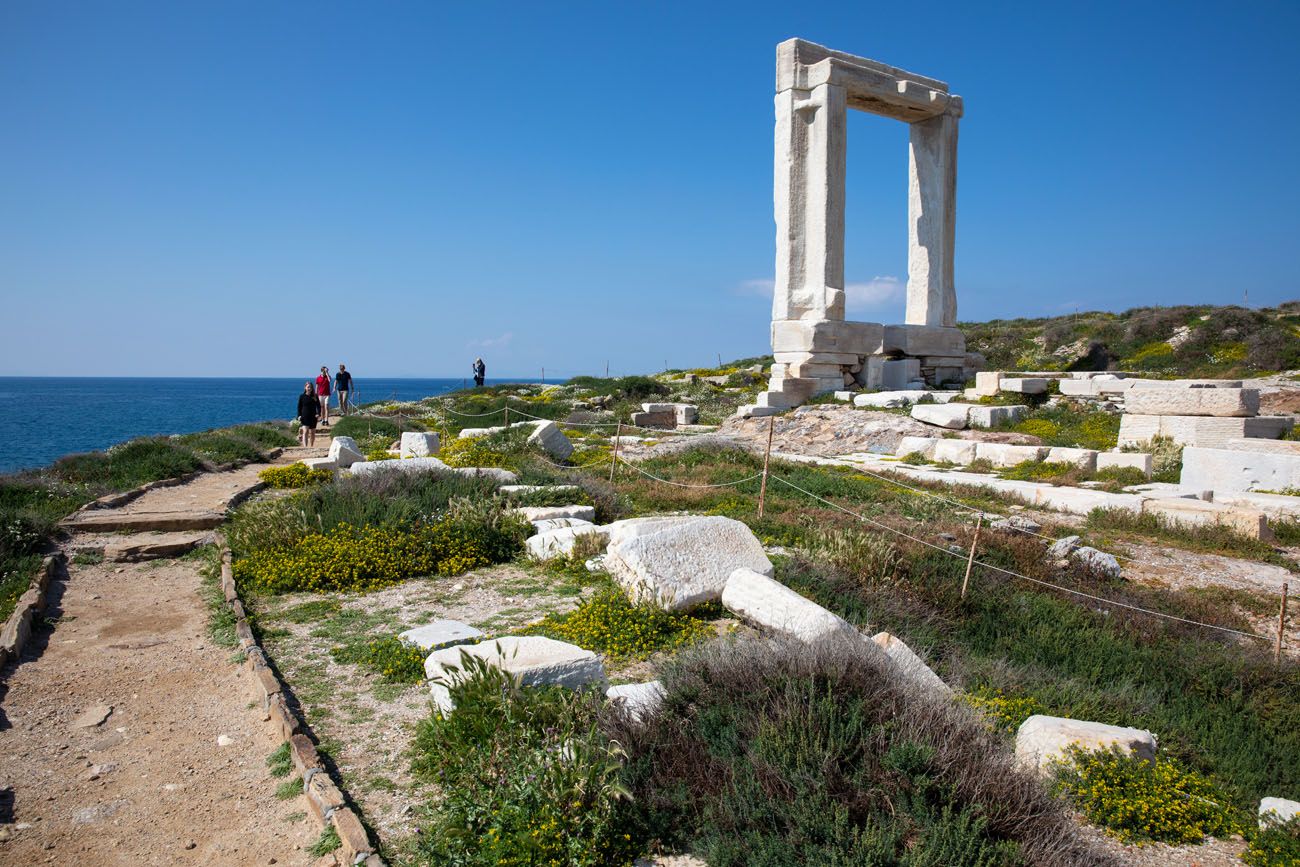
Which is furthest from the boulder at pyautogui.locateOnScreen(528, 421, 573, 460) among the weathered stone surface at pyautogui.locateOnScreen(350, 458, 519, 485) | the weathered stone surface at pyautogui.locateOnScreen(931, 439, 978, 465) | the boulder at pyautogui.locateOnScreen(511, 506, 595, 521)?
the weathered stone surface at pyautogui.locateOnScreen(931, 439, 978, 465)

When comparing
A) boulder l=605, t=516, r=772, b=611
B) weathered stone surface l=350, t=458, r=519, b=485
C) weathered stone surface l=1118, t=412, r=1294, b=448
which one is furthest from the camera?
weathered stone surface l=1118, t=412, r=1294, b=448

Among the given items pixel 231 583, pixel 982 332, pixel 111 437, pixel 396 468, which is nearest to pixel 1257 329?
pixel 982 332

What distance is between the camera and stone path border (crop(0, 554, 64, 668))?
6.22m

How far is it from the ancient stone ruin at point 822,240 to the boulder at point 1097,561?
1190cm

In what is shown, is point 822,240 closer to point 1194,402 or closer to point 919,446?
point 919,446

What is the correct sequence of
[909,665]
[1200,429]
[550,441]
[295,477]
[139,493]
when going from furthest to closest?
[550,441] → [1200,429] → [295,477] → [139,493] → [909,665]

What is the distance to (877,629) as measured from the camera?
6.55 meters

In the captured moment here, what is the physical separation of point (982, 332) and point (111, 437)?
46.8 metres

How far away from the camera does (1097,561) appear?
8.70 m

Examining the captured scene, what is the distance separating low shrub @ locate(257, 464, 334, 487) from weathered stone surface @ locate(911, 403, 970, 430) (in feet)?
41.5

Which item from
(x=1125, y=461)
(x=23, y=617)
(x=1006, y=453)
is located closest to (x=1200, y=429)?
(x=1125, y=461)

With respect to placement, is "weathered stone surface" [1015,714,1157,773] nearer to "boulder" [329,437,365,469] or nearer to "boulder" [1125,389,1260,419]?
"boulder" [1125,389,1260,419]

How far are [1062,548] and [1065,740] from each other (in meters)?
4.88

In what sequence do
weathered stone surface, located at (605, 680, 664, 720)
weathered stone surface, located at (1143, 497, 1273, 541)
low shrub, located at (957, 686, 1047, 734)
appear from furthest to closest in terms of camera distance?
weathered stone surface, located at (1143, 497, 1273, 541)
low shrub, located at (957, 686, 1047, 734)
weathered stone surface, located at (605, 680, 664, 720)
